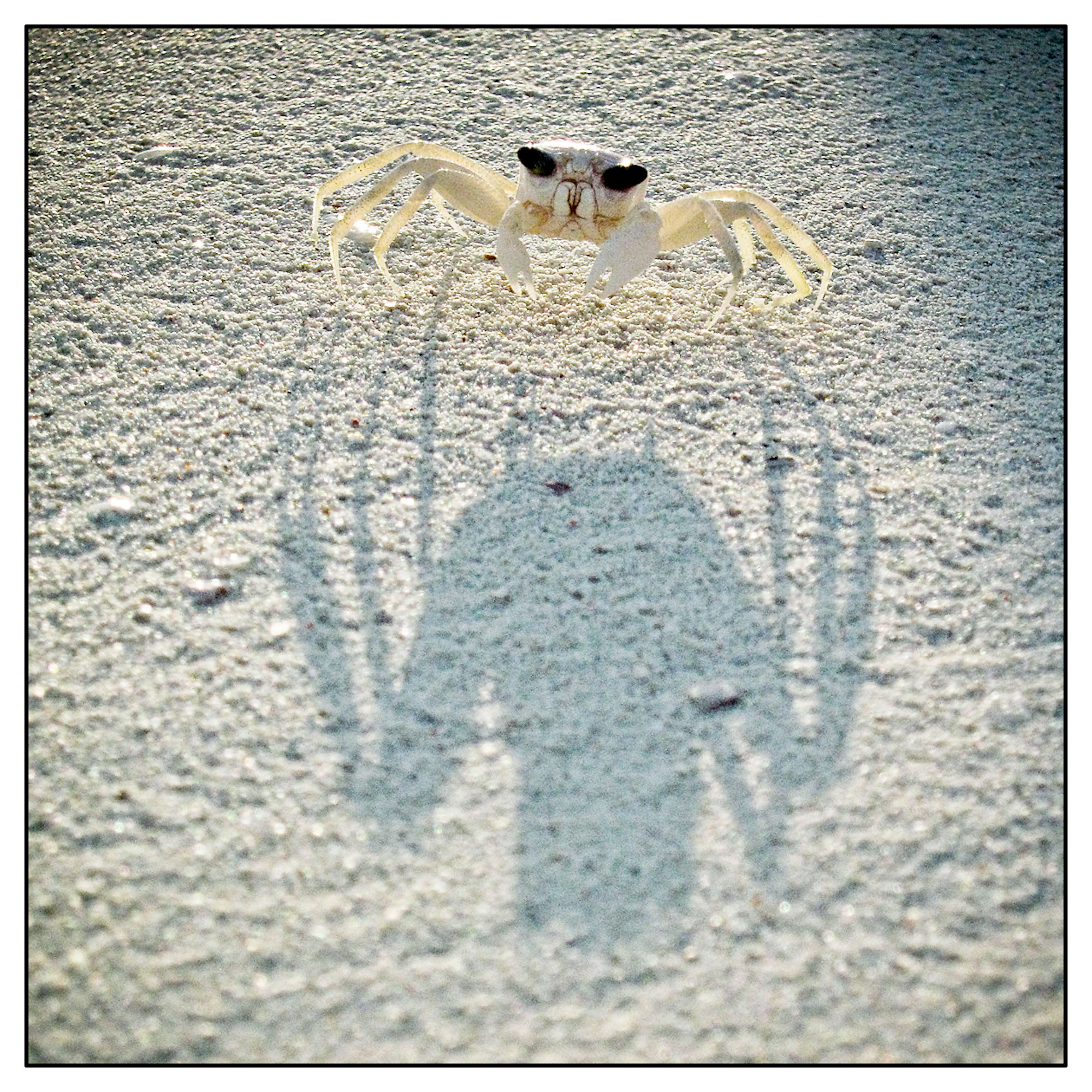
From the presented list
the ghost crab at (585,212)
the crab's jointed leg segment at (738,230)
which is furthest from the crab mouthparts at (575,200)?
the crab's jointed leg segment at (738,230)

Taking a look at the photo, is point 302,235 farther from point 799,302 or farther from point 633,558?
point 633,558

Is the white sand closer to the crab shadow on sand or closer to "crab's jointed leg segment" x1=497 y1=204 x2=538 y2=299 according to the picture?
the crab shadow on sand

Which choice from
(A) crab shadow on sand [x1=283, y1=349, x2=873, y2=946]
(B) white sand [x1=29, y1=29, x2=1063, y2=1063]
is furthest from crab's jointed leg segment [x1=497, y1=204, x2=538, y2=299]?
(A) crab shadow on sand [x1=283, y1=349, x2=873, y2=946]

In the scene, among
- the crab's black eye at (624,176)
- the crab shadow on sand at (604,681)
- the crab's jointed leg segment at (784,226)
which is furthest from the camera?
the crab's jointed leg segment at (784,226)

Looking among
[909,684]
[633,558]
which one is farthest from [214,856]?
[909,684]

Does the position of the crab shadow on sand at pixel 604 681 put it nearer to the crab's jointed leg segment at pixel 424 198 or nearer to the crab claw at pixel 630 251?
the crab claw at pixel 630 251

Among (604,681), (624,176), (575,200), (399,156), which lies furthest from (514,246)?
(604,681)
